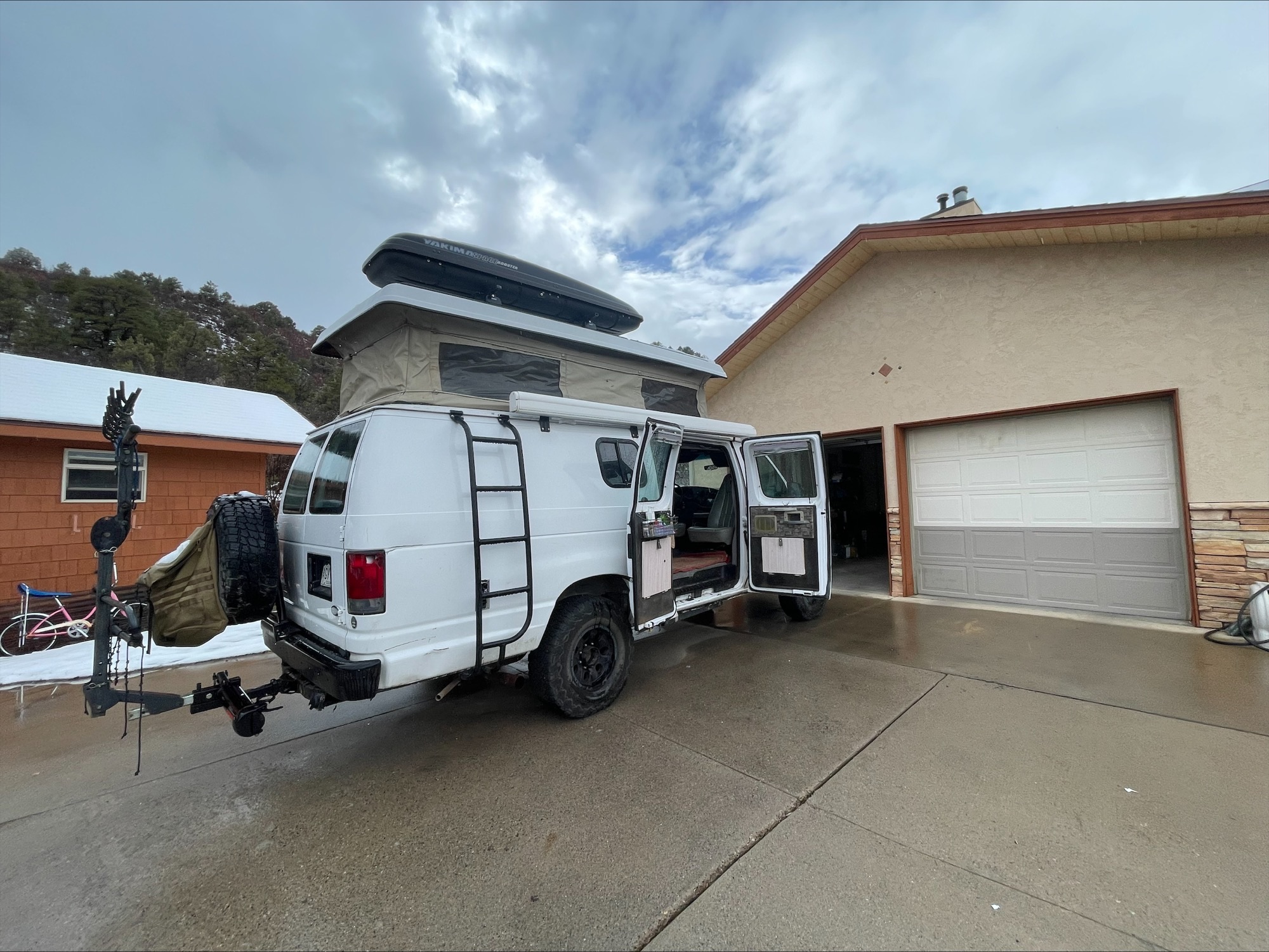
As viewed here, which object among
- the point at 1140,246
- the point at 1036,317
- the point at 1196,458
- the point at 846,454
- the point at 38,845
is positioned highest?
the point at 1140,246

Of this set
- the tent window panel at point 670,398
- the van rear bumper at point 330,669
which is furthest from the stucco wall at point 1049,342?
the van rear bumper at point 330,669

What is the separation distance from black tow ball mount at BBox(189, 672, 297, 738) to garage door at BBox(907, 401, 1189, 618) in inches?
304

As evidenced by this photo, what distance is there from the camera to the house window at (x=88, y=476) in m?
7.55

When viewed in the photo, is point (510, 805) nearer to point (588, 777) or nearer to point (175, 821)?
point (588, 777)

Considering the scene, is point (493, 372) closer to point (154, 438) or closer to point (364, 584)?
point (364, 584)

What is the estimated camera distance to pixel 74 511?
759cm

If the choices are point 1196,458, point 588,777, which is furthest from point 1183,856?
point 1196,458

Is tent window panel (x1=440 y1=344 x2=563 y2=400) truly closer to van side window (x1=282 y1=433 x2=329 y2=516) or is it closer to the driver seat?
van side window (x1=282 y1=433 x2=329 y2=516)

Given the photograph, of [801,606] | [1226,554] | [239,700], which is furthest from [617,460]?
[1226,554]

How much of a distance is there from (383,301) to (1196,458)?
25.6 feet

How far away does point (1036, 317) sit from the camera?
253 inches

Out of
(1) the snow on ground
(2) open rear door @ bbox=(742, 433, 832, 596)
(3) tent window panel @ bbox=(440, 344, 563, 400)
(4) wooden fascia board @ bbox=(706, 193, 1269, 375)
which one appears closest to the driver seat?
(2) open rear door @ bbox=(742, 433, 832, 596)

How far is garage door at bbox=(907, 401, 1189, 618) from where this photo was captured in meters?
5.85

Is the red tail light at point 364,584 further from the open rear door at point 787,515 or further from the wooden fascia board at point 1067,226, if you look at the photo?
the wooden fascia board at point 1067,226
